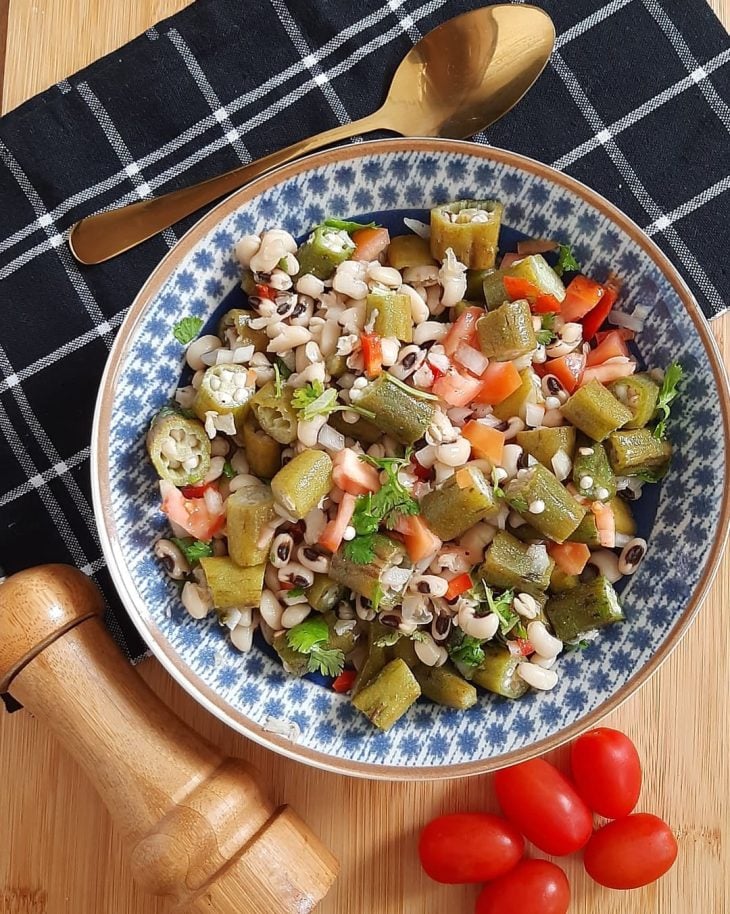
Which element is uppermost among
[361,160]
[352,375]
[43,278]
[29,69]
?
[29,69]

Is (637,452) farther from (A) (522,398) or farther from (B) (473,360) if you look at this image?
(B) (473,360)

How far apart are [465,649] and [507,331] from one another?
0.72 m

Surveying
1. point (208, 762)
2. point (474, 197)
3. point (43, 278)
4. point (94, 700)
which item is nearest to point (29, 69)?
point (43, 278)

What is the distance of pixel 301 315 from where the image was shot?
2.06m

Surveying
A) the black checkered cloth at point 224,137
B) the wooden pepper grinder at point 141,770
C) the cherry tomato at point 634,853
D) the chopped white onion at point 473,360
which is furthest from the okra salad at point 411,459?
the cherry tomato at point 634,853

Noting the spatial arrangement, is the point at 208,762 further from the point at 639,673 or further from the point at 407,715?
the point at 639,673

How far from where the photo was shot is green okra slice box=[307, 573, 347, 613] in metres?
2.04

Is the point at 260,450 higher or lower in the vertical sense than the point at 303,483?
higher

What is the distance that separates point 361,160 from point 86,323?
33.0 inches

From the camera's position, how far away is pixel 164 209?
7.44 ft

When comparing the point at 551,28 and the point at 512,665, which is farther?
the point at 551,28

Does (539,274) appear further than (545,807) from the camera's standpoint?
No

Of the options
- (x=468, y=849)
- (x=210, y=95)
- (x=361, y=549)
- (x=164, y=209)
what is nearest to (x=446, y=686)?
(x=361, y=549)

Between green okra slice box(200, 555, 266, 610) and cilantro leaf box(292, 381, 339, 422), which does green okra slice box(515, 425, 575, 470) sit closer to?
cilantro leaf box(292, 381, 339, 422)
